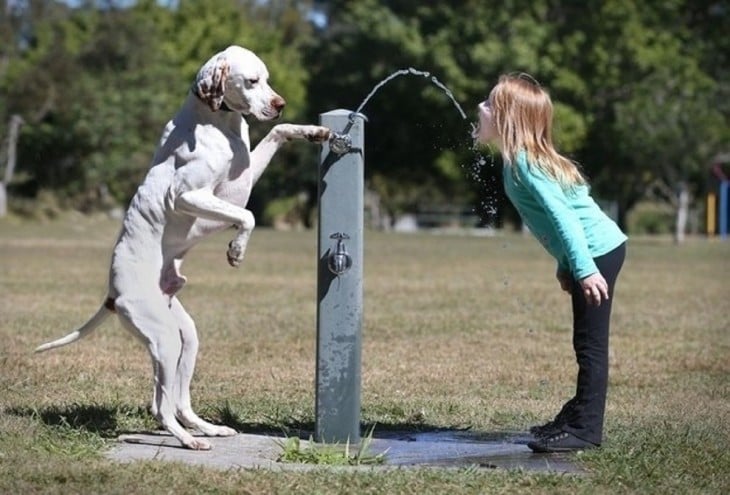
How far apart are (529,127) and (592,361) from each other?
1.25m

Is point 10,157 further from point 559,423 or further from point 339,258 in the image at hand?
point 559,423

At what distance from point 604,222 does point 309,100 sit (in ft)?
175

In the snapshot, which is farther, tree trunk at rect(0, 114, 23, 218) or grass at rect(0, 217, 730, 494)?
tree trunk at rect(0, 114, 23, 218)

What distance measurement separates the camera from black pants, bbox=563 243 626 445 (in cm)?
735

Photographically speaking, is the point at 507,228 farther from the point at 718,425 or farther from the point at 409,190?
the point at 718,425

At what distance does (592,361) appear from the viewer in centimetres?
738

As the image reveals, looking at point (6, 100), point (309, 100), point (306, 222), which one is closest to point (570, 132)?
point (309, 100)

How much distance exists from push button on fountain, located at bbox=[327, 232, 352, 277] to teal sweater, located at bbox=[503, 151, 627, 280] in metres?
0.93

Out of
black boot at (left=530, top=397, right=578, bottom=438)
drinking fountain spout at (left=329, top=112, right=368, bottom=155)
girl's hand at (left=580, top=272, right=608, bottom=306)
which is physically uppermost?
drinking fountain spout at (left=329, top=112, right=368, bottom=155)

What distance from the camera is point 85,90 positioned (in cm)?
5403

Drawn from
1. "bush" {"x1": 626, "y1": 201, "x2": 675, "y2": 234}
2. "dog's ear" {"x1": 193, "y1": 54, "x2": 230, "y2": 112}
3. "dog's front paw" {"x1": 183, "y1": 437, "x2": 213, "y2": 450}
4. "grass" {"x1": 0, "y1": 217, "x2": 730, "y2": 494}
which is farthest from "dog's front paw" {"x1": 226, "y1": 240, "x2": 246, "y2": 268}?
"bush" {"x1": 626, "y1": 201, "x2": 675, "y2": 234}

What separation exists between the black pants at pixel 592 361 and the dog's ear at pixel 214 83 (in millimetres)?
2038

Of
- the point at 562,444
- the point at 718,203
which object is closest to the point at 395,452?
the point at 562,444

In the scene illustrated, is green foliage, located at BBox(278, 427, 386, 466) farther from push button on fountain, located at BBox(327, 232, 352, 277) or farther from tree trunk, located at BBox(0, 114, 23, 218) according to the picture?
tree trunk, located at BBox(0, 114, 23, 218)
